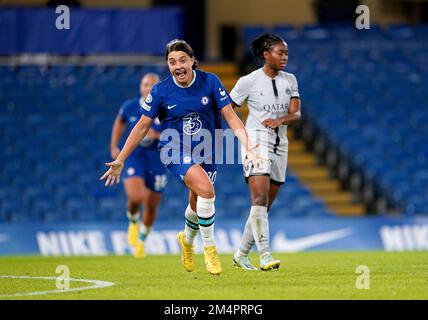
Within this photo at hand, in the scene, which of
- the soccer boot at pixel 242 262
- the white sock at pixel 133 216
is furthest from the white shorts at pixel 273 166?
the white sock at pixel 133 216

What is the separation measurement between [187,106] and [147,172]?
18.5 feet

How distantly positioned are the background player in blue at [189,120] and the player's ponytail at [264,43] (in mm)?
1163

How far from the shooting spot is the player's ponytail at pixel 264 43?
1166 centimetres

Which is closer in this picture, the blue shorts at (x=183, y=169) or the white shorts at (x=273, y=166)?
the blue shorts at (x=183, y=169)

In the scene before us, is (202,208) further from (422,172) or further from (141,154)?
(422,172)

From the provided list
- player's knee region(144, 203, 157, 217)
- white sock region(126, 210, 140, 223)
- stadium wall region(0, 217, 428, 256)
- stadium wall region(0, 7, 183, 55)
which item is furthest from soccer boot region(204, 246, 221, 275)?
stadium wall region(0, 7, 183, 55)

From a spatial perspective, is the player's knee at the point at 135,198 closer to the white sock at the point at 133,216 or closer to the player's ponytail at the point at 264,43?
the white sock at the point at 133,216

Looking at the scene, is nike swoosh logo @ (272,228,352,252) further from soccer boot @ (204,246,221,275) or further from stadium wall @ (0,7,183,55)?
soccer boot @ (204,246,221,275)

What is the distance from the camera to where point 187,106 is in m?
10.6

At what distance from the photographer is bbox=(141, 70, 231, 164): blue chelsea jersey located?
418 inches

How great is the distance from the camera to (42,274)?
11625mm

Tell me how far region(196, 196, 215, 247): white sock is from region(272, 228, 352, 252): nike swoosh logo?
29.6 feet

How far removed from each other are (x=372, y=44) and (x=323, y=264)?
51.5 ft

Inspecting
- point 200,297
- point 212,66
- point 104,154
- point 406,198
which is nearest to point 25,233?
point 104,154
